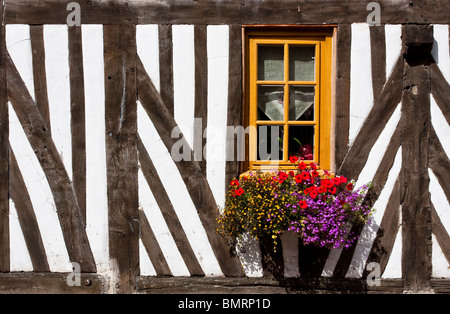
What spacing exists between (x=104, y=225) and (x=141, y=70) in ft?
4.86

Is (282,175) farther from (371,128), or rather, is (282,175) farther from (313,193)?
(371,128)

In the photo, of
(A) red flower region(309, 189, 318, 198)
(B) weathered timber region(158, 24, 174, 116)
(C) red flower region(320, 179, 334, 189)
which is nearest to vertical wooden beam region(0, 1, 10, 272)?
(B) weathered timber region(158, 24, 174, 116)

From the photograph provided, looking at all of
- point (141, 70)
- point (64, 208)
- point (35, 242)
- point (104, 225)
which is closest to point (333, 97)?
point (141, 70)

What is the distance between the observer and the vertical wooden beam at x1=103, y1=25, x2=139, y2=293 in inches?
144

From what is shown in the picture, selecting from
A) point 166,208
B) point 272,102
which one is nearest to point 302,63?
point 272,102

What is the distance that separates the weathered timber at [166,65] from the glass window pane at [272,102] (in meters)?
0.84

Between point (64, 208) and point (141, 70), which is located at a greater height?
point (141, 70)

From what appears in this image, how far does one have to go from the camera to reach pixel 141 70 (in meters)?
3.66

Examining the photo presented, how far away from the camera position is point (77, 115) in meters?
3.70

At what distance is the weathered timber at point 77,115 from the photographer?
145 inches

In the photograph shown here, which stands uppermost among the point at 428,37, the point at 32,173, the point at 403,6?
the point at 403,6

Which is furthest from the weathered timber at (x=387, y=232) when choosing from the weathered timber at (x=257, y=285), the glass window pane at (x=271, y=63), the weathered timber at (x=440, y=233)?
the glass window pane at (x=271, y=63)

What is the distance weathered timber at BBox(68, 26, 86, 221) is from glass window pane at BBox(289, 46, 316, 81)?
1.97 m

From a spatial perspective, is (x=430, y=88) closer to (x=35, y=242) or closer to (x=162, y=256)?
(x=162, y=256)
